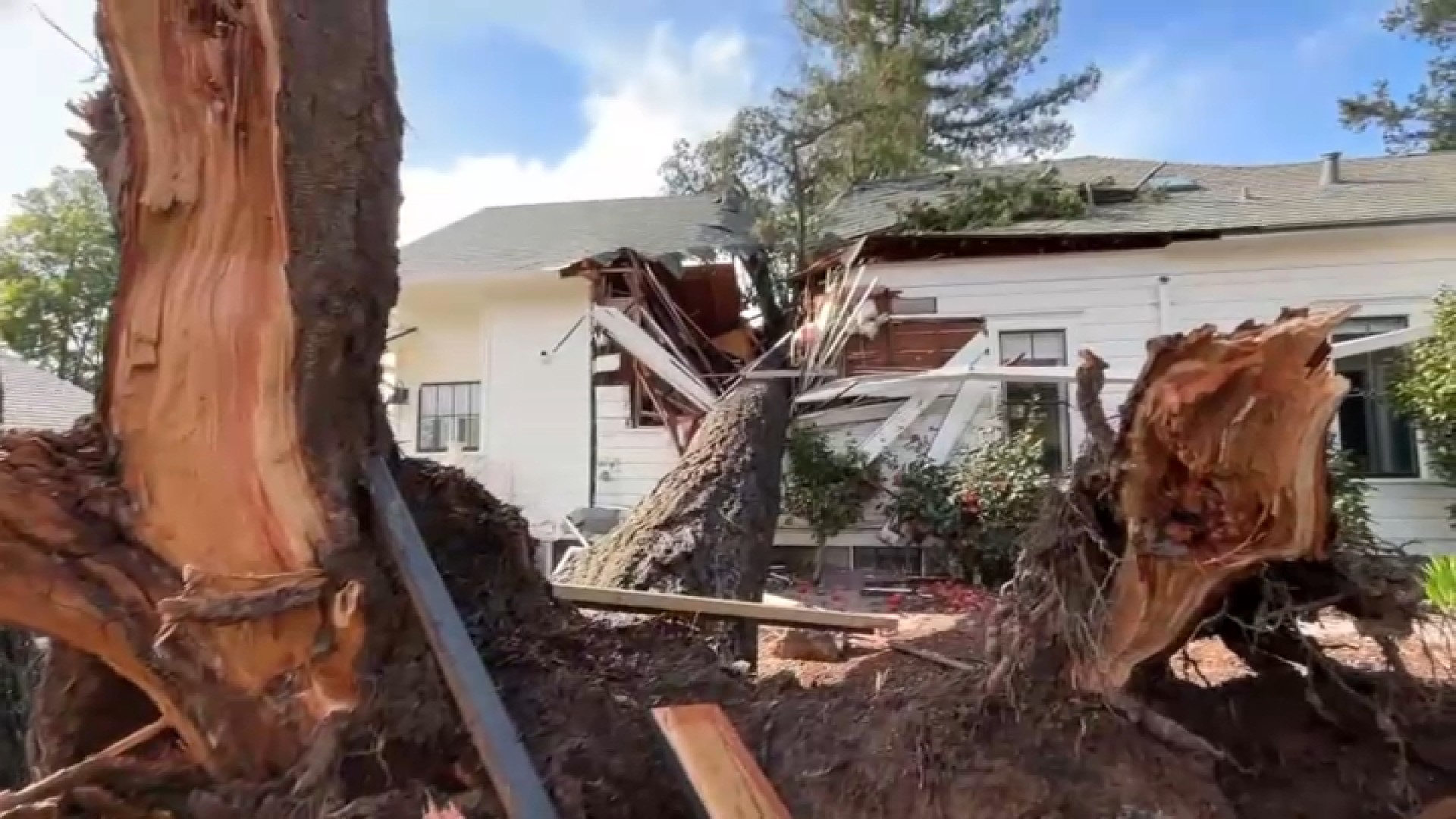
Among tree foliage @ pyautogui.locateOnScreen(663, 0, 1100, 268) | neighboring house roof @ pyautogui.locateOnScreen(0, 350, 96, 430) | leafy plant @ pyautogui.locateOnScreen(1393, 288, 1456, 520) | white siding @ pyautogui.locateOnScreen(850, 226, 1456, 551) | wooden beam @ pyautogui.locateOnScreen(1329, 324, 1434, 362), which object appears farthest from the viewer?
tree foliage @ pyautogui.locateOnScreen(663, 0, 1100, 268)

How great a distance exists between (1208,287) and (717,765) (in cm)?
999

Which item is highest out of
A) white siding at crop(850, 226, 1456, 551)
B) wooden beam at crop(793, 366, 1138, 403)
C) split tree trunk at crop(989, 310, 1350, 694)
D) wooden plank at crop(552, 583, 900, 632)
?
white siding at crop(850, 226, 1456, 551)

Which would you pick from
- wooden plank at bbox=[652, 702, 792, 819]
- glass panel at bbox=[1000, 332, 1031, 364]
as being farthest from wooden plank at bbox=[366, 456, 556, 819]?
glass panel at bbox=[1000, 332, 1031, 364]

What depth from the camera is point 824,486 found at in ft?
33.4

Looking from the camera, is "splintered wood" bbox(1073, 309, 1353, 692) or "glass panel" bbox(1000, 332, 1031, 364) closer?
"splintered wood" bbox(1073, 309, 1353, 692)

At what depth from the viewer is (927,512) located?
31.7 ft

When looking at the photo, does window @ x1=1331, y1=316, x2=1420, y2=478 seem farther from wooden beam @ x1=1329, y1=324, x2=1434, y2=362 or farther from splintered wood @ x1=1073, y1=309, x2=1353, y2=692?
splintered wood @ x1=1073, y1=309, x2=1353, y2=692

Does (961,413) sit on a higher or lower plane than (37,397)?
lower

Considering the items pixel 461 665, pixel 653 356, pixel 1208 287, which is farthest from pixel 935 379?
pixel 461 665

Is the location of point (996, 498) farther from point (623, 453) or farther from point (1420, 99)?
point (1420, 99)

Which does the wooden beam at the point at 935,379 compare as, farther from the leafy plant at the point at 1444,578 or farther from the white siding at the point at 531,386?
the white siding at the point at 531,386

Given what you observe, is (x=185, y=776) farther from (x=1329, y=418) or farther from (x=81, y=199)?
(x=81, y=199)

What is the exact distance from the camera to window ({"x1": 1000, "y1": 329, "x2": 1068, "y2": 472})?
10.2 meters

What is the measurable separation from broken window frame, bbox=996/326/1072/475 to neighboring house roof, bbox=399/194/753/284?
4.15 m
